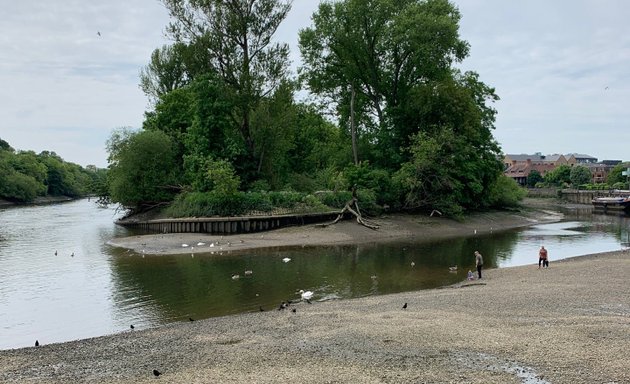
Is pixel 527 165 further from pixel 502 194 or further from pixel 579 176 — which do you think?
pixel 502 194

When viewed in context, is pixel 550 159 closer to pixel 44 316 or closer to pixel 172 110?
pixel 172 110

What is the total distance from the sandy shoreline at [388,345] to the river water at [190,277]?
8.92ft

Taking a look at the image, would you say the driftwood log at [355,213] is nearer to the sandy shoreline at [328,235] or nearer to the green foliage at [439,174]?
the sandy shoreline at [328,235]

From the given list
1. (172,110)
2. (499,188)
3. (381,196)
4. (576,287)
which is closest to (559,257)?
(576,287)

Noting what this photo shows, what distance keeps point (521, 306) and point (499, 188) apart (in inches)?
2020

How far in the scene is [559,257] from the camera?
1361 inches

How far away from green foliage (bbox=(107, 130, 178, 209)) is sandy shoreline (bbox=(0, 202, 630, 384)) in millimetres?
43750

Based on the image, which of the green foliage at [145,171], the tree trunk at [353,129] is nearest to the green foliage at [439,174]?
the tree trunk at [353,129]

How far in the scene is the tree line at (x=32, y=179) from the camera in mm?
117000

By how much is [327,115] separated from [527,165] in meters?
120

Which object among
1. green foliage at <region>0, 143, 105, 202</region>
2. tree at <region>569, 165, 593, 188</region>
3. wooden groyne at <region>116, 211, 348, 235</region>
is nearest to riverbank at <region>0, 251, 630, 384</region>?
wooden groyne at <region>116, 211, 348, 235</region>

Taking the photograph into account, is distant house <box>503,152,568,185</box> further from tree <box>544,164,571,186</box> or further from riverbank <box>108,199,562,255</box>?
riverbank <box>108,199,562,255</box>

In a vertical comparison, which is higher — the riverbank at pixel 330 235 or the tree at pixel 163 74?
the tree at pixel 163 74

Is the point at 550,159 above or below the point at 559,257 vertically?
above
